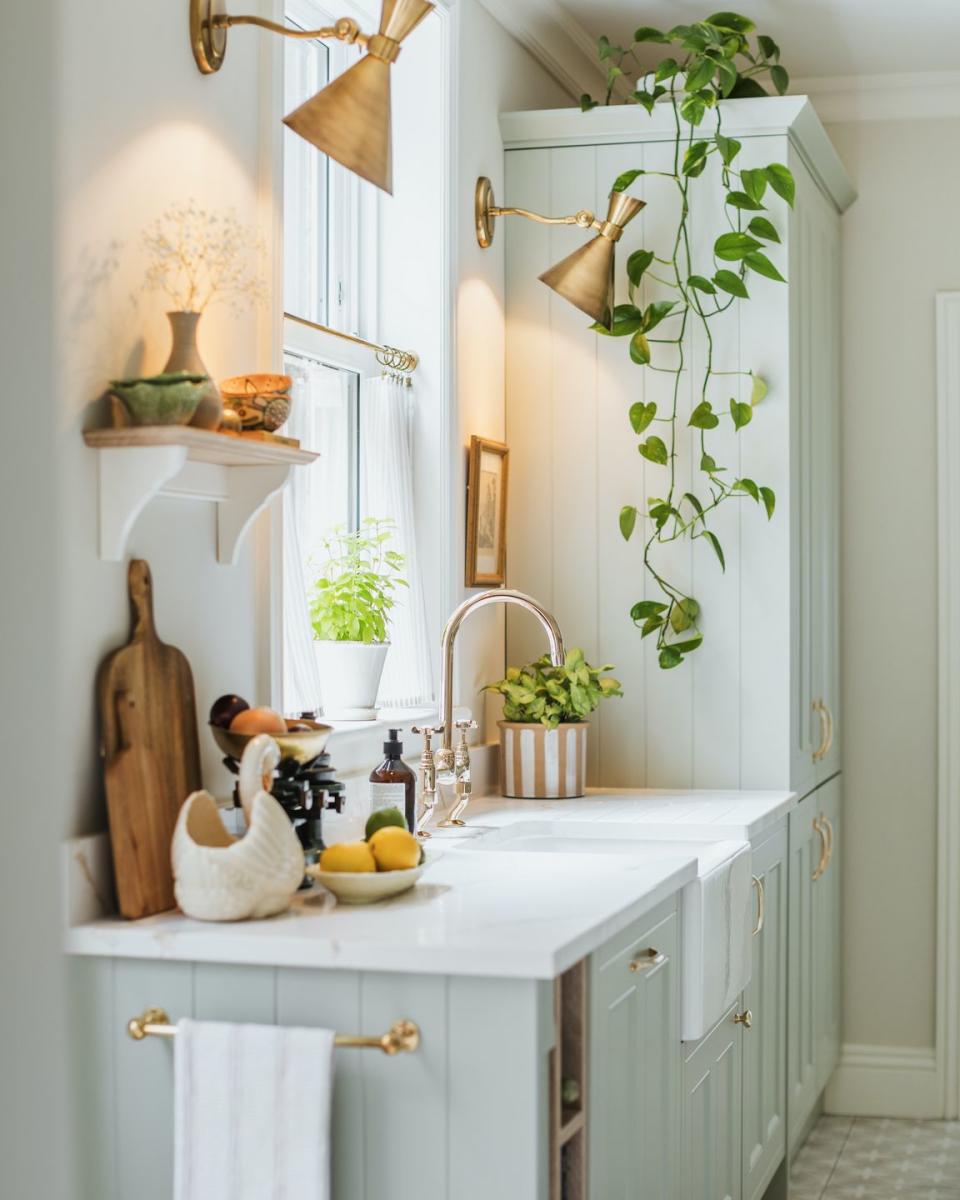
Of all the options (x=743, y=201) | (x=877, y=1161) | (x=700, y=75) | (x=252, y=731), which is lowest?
(x=877, y=1161)

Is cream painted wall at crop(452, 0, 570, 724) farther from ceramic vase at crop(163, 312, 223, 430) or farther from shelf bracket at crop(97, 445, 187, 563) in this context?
shelf bracket at crop(97, 445, 187, 563)

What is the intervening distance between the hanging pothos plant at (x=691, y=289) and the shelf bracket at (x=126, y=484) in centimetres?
172

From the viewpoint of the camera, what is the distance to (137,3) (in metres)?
2.06

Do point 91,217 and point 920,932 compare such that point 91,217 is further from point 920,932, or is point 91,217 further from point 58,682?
point 920,932

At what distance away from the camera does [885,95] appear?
167 inches

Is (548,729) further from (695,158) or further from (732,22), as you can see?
(732,22)

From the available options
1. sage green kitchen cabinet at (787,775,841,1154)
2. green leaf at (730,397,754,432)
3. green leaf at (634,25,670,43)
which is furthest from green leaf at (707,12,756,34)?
sage green kitchen cabinet at (787,775,841,1154)

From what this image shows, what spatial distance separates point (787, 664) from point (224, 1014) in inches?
75.7

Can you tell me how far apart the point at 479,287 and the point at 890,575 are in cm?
151

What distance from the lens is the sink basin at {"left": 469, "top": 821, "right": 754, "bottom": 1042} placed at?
2.49 metres

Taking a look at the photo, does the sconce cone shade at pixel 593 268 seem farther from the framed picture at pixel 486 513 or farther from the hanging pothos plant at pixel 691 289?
the framed picture at pixel 486 513

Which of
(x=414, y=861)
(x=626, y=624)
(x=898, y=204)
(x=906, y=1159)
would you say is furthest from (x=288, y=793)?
(x=898, y=204)

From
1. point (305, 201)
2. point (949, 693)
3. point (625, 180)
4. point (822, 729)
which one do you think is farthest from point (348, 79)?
point (949, 693)

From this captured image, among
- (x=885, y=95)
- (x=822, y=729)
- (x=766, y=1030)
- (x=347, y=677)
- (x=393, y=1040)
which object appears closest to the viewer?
(x=393, y=1040)
